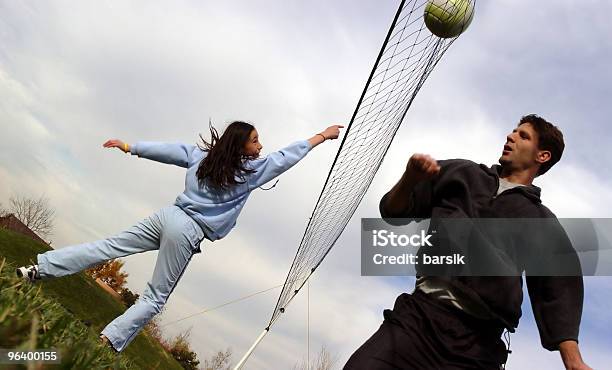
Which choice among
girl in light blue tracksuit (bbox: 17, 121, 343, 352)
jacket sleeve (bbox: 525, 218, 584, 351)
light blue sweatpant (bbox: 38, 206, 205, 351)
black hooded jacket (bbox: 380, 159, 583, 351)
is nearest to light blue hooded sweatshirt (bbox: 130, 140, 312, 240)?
girl in light blue tracksuit (bbox: 17, 121, 343, 352)

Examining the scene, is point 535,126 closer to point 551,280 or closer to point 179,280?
point 551,280

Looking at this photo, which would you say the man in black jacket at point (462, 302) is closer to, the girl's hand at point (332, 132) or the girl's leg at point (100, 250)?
the girl's leg at point (100, 250)

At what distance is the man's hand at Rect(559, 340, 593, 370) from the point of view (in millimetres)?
2500

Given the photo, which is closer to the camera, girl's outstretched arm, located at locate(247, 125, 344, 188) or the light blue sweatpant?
the light blue sweatpant

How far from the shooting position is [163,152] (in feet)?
16.2

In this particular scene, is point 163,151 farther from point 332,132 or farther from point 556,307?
point 556,307

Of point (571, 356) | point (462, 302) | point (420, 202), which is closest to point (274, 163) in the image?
point (420, 202)

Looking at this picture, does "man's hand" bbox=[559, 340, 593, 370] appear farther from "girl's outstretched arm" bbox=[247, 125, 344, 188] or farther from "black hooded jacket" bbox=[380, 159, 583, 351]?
"girl's outstretched arm" bbox=[247, 125, 344, 188]

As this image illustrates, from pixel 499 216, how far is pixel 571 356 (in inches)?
30.4

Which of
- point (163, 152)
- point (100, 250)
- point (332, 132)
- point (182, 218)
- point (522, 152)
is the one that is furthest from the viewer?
point (332, 132)

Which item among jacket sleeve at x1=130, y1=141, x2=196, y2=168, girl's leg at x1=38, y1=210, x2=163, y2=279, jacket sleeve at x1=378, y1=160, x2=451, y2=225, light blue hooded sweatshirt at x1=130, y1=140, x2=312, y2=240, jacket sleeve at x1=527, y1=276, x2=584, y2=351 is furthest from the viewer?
jacket sleeve at x1=130, y1=141, x2=196, y2=168

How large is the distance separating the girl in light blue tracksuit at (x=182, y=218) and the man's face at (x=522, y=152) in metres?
2.45

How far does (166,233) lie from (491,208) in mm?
2786

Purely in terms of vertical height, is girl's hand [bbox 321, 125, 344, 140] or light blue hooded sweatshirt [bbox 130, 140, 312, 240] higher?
girl's hand [bbox 321, 125, 344, 140]
